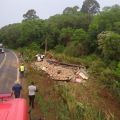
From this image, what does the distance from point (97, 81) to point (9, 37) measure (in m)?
→ 91.3

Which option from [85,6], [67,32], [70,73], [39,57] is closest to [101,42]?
[39,57]

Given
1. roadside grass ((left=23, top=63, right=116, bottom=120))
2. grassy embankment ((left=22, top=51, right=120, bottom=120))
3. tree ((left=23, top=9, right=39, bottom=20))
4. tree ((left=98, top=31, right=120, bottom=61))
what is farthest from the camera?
tree ((left=23, top=9, right=39, bottom=20))

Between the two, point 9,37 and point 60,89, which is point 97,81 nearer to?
point 60,89

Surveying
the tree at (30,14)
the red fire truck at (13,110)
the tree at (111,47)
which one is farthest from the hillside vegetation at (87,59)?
the tree at (30,14)

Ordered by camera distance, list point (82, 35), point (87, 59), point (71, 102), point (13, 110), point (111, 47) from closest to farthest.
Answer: point (13, 110) < point (71, 102) < point (111, 47) < point (87, 59) < point (82, 35)

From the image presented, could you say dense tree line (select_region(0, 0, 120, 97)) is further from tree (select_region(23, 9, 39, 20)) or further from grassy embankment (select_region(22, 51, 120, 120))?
tree (select_region(23, 9, 39, 20))

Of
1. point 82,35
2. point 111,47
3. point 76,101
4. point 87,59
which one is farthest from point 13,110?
point 82,35

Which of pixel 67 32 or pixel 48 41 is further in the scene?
pixel 48 41

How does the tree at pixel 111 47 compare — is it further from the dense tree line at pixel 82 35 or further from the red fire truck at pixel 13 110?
the red fire truck at pixel 13 110

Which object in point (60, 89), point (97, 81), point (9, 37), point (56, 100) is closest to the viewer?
point (56, 100)

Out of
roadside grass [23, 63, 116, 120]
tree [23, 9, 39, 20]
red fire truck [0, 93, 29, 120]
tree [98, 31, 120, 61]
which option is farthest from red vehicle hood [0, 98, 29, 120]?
tree [23, 9, 39, 20]

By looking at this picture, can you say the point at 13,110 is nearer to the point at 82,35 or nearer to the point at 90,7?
the point at 82,35

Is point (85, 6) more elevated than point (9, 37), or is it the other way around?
point (85, 6)

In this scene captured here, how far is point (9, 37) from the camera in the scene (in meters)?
118
